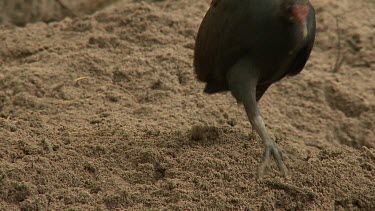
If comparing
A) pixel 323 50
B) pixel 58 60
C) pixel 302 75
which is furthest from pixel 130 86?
pixel 323 50

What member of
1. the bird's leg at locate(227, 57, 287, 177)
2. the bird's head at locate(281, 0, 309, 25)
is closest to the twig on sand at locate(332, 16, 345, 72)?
the bird's leg at locate(227, 57, 287, 177)

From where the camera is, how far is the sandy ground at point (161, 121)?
10.1 ft

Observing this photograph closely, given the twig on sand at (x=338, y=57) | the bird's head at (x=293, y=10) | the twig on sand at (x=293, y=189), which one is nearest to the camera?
the bird's head at (x=293, y=10)

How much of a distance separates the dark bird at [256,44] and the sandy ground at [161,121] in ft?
0.85

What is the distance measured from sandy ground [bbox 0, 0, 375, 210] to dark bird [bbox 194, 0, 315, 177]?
0.85ft

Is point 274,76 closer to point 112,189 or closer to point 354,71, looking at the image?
point 112,189

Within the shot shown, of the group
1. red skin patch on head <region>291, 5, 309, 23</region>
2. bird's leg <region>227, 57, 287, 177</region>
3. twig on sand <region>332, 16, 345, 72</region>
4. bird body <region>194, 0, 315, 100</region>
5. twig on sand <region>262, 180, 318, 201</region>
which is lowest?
twig on sand <region>332, 16, 345, 72</region>

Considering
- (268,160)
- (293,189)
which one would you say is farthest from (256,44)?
(293,189)

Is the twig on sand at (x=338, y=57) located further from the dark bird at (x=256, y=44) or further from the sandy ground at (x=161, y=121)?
the dark bird at (x=256, y=44)

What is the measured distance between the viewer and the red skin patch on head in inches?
118

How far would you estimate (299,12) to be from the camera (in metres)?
3.00

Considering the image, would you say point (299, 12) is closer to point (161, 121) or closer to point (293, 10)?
point (293, 10)

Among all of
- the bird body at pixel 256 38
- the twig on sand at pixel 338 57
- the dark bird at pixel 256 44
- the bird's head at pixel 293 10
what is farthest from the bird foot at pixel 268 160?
the twig on sand at pixel 338 57

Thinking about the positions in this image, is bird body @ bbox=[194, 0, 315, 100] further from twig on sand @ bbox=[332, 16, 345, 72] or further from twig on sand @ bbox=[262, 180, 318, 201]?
twig on sand @ bbox=[332, 16, 345, 72]
